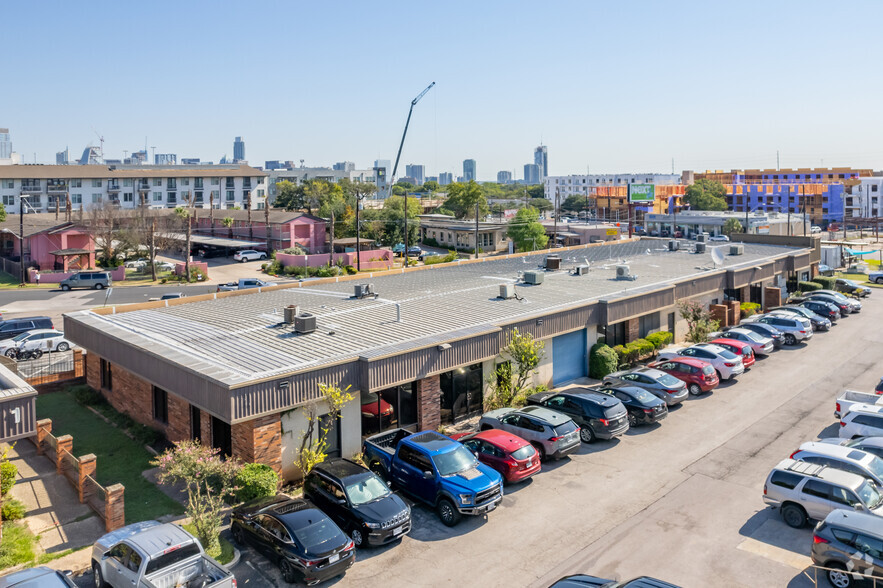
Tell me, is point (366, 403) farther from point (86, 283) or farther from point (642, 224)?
point (642, 224)

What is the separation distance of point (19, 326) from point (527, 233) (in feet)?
197

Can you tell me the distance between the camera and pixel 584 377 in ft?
99.0

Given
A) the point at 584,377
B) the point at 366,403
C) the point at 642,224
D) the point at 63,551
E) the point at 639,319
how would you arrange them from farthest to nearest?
the point at 642,224 < the point at 639,319 < the point at 584,377 < the point at 366,403 < the point at 63,551

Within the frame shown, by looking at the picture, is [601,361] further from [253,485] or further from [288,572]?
[288,572]

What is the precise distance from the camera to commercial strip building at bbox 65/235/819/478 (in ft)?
63.6

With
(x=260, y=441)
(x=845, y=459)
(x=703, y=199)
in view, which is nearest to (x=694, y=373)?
(x=845, y=459)

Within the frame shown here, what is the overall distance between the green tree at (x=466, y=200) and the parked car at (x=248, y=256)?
5544 centimetres

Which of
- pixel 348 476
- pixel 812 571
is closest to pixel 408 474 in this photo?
pixel 348 476

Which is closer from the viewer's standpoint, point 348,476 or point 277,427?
point 348,476

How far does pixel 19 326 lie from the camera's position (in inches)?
1516

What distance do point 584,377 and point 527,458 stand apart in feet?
37.5

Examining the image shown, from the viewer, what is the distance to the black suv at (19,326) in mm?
37812

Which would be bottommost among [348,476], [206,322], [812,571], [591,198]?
[812,571]

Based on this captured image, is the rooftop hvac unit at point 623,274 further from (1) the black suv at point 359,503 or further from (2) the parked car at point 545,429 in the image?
(1) the black suv at point 359,503
